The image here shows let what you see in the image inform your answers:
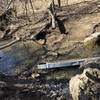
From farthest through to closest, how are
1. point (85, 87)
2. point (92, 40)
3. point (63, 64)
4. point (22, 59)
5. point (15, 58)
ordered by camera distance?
point (15, 58)
point (22, 59)
point (92, 40)
point (63, 64)
point (85, 87)

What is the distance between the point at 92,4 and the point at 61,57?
5.61 metres

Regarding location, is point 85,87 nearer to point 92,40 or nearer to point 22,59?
point 92,40

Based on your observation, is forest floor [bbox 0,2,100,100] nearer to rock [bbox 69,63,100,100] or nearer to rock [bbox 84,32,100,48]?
rock [bbox 84,32,100,48]

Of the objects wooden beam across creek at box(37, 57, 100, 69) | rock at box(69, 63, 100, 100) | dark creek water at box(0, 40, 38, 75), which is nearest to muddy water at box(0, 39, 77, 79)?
dark creek water at box(0, 40, 38, 75)

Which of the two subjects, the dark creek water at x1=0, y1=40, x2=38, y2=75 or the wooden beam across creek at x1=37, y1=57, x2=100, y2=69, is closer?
the wooden beam across creek at x1=37, y1=57, x2=100, y2=69

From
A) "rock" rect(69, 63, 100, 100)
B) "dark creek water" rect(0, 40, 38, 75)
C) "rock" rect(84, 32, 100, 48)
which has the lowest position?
"dark creek water" rect(0, 40, 38, 75)

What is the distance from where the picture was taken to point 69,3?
792 inches

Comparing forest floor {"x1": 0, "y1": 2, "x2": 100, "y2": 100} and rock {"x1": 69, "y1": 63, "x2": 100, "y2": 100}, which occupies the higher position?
rock {"x1": 69, "y1": 63, "x2": 100, "y2": 100}

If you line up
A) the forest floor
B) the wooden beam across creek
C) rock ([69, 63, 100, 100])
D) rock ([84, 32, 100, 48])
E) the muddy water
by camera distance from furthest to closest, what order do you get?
rock ([84, 32, 100, 48]), the wooden beam across creek, the muddy water, the forest floor, rock ([69, 63, 100, 100])

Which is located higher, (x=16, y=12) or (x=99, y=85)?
(x=99, y=85)

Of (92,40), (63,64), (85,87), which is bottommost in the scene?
(92,40)

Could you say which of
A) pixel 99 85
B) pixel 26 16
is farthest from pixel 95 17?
pixel 99 85

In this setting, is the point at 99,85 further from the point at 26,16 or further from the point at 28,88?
the point at 26,16

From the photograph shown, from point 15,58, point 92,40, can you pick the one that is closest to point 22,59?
point 15,58
